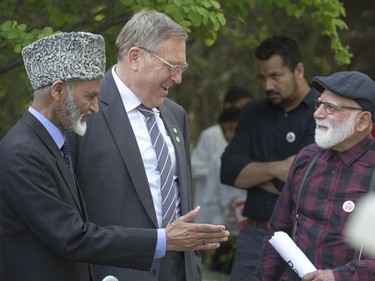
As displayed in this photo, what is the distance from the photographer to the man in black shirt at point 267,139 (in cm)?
637

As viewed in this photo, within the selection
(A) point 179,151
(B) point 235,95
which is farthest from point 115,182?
(B) point 235,95

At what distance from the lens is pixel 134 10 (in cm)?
580

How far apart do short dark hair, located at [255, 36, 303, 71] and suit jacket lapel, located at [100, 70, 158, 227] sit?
82.1 inches

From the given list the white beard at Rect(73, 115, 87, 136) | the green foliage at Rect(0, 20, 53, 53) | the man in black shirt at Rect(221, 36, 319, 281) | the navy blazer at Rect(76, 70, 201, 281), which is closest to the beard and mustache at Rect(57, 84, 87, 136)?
the white beard at Rect(73, 115, 87, 136)

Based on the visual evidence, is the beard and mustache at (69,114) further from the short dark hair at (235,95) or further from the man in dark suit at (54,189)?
the short dark hair at (235,95)

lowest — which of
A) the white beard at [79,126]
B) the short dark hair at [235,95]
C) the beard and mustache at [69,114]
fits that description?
the short dark hair at [235,95]

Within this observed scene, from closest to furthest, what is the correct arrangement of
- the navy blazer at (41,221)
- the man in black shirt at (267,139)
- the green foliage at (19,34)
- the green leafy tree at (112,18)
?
the navy blazer at (41,221) < the green foliage at (19,34) < the green leafy tree at (112,18) < the man in black shirt at (267,139)

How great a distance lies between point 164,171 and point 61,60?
0.94m

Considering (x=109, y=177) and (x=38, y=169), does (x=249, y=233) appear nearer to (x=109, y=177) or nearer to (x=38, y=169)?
(x=109, y=177)

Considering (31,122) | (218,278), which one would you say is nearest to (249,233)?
(31,122)

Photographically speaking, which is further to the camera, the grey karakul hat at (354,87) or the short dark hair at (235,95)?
Answer: the short dark hair at (235,95)

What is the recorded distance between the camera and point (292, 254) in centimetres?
467

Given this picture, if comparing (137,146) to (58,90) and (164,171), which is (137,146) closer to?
(164,171)

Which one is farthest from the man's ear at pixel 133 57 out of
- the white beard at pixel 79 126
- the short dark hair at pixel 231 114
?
the short dark hair at pixel 231 114
